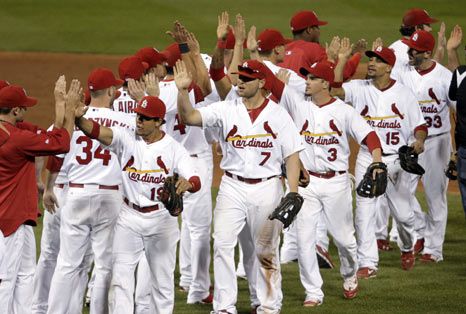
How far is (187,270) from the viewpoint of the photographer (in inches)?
424

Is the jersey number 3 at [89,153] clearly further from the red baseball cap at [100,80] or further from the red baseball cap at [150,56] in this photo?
the red baseball cap at [150,56]

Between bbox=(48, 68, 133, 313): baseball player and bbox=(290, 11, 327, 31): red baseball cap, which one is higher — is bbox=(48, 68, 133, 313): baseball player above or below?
below

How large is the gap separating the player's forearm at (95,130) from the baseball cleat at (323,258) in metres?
3.66

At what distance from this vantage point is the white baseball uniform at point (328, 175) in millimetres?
10094

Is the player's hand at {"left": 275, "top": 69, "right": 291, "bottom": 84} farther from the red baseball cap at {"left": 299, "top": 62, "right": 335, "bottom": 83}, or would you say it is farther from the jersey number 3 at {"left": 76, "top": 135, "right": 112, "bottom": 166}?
the jersey number 3 at {"left": 76, "top": 135, "right": 112, "bottom": 166}

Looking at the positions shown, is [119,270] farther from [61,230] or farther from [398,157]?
[398,157]

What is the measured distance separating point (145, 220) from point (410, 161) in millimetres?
3372

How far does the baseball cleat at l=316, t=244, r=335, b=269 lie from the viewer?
1155 cm

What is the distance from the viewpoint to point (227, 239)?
9.09 metres

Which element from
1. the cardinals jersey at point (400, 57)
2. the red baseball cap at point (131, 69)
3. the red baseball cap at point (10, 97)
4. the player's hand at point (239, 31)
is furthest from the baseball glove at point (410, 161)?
the red baseball cap at point (10, 97)

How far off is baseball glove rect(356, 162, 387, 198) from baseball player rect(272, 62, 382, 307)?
0.08 meters

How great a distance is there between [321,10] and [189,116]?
1623 centimetres

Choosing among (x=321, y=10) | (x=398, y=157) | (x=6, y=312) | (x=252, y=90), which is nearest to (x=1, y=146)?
(x=6, y=312)

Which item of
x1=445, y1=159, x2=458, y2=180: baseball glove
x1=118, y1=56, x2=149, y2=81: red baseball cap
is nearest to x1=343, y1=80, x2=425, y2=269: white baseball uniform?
x1=445, y1=159, x2=458, y2=180: baseball glove
